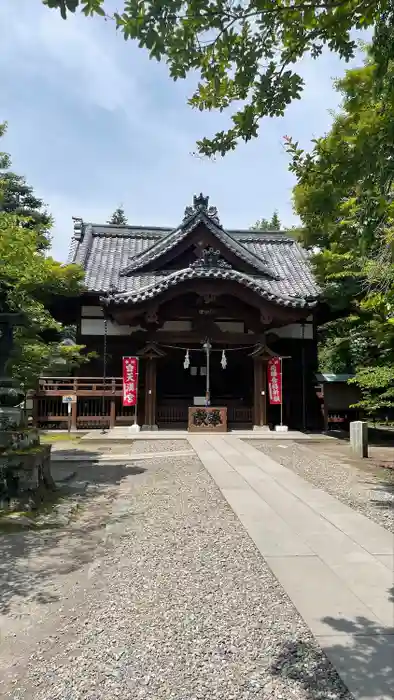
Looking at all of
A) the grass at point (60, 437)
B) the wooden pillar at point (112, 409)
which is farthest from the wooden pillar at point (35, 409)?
the wooden pillar at point (112, 409)

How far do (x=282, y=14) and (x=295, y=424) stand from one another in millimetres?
15566

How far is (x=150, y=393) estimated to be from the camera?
15.7m

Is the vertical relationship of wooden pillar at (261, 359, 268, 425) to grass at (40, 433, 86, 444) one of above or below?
above

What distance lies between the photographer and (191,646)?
118 inches

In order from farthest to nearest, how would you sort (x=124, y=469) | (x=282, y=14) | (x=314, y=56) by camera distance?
1. (x=124, y=469)
2. (x=314, y=56)
3. (x=282, y=14)

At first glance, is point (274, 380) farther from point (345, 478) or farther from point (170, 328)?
point (345, 478)

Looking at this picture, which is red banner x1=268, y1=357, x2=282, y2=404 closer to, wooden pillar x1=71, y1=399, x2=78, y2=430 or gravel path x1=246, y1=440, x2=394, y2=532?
gravel path x1=246, y1=440, x2=394, y2=532

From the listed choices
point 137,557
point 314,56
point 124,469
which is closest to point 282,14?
point 314,56

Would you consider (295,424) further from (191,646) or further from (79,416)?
(191,646)

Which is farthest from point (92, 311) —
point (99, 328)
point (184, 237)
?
point (184, 237)

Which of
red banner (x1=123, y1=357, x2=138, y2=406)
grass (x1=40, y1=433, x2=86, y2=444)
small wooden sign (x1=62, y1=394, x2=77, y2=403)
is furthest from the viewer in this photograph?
red banner (x1=123, y1=357, x2=138, y2=406)

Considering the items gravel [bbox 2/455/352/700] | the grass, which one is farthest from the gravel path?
the grass

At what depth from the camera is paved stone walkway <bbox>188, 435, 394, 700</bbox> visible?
2859 mm

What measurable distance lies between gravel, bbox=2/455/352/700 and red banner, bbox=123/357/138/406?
10420 mm
